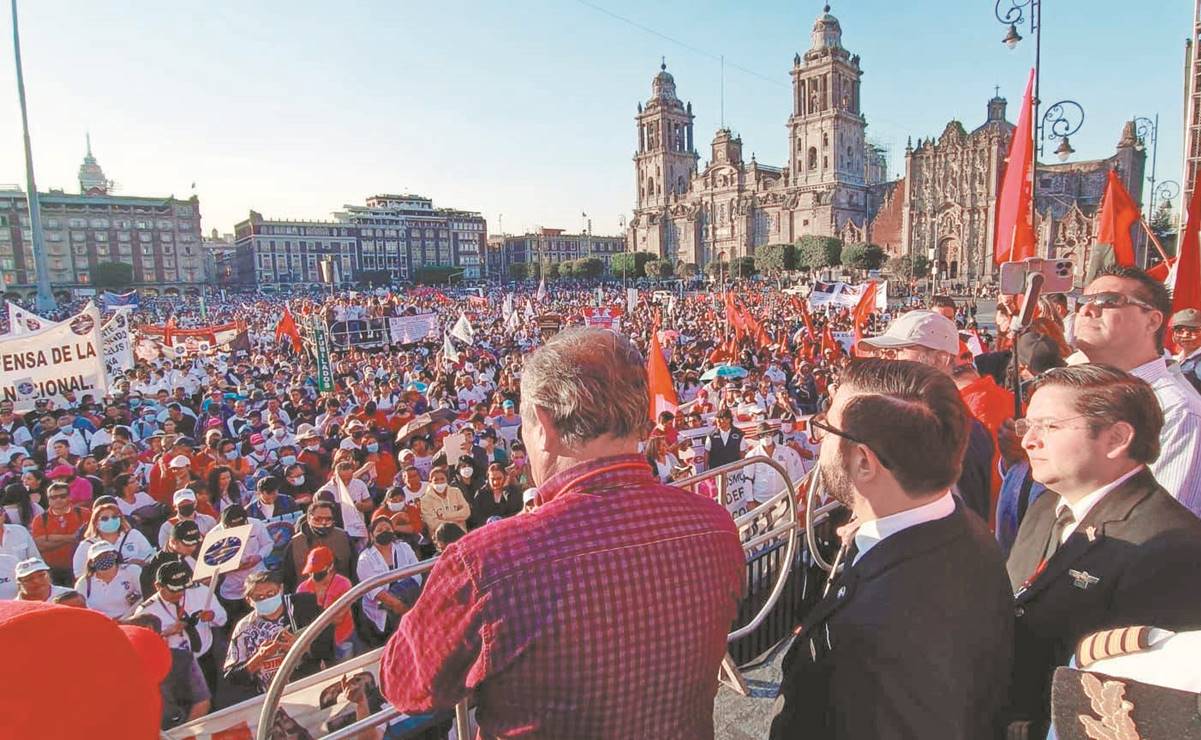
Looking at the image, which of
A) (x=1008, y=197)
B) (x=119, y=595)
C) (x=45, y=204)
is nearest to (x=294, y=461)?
(x=119, y=595)

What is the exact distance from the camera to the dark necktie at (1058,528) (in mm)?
1980

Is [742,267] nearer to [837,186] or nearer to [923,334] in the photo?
[837,186]

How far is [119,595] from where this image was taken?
4.98 m

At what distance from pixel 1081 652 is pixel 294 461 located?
8000 millimetres

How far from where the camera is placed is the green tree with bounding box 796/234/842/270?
228 feet

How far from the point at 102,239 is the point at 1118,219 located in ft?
413

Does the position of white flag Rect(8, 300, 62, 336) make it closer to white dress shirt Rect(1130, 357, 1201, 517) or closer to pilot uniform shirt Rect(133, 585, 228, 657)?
pilot uniform shirt Rect(133, 585, 228, 657)

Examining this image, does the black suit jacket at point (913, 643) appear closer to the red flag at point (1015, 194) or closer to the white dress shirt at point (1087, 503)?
the white dress shirt at point (1087, 503)

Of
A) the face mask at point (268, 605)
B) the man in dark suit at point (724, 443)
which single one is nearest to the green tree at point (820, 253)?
the man in dark suit at point (724, 443)

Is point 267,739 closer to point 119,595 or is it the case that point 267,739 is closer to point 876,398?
point 876,398

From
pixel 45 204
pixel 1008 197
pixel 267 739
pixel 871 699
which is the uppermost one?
pixel 45 204

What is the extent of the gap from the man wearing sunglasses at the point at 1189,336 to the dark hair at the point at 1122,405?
458cm

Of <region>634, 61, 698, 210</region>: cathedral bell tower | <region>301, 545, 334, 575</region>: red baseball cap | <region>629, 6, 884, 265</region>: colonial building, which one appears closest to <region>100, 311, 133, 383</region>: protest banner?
<region>301, 545, 334, 575</region>: red baseball cap

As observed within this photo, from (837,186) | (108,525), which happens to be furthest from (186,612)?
(837,186)
